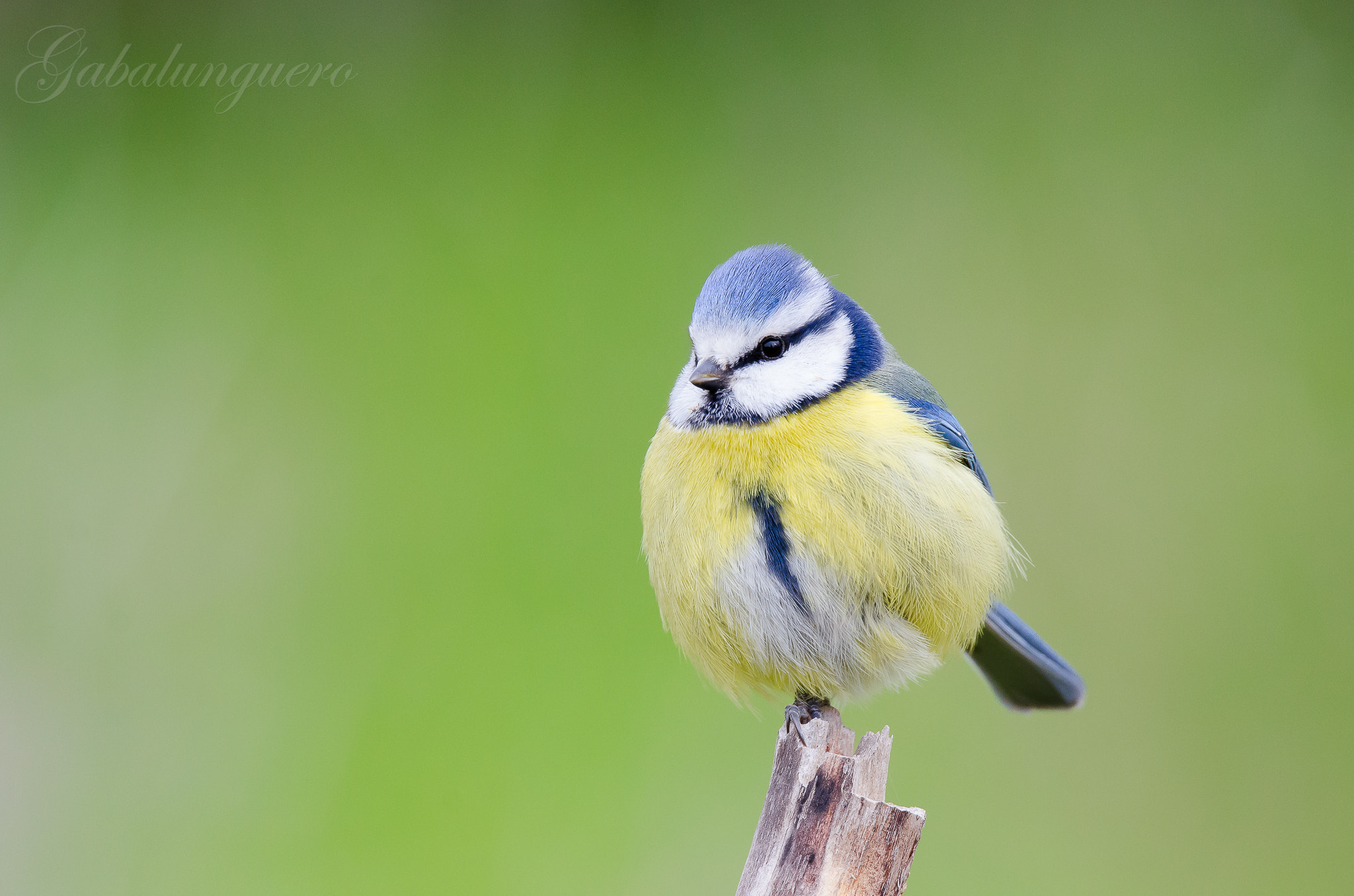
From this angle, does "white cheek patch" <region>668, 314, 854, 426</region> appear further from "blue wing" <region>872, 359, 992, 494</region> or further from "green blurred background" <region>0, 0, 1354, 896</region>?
"green blurred background" <region>0, 0, 1354, 896</region>

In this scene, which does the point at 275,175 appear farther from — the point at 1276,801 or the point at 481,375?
the point at 1276,801

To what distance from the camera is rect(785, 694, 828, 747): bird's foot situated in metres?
1.83

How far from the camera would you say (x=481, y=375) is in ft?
10.8

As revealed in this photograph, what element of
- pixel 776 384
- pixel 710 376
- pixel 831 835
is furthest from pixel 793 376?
pixel 831 835

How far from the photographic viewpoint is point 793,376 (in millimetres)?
1944

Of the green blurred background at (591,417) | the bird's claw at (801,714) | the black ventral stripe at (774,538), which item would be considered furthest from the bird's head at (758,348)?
the green blurred background at (591,417)

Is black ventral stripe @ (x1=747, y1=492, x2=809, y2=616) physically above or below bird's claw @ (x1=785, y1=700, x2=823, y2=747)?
above

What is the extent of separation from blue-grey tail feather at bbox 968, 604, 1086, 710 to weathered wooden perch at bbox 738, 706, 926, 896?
0.86m

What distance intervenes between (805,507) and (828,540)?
0.21ft

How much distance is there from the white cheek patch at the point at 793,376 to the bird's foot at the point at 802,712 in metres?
0.50

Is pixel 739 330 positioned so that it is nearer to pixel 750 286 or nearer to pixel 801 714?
pixel 750 286

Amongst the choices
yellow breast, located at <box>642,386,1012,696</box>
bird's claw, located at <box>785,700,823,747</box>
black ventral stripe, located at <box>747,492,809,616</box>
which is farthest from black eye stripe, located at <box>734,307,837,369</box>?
bird's claw, located at <box>785,700,823,747</box>

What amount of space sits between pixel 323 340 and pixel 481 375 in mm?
489

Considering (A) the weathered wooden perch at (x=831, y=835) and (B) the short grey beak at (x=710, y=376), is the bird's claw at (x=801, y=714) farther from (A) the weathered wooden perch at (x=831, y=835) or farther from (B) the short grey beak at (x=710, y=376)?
(B) the short grey beak at (x=710, y=376)
